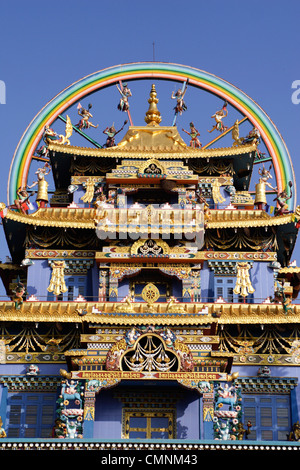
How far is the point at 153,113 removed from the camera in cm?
4725

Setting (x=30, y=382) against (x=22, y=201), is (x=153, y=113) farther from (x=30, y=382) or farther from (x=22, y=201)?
(x=30, y=382)

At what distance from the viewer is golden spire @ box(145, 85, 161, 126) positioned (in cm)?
4694

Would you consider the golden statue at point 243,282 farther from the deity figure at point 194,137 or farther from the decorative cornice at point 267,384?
the deity figure at point 194,137

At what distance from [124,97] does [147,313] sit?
19807mm

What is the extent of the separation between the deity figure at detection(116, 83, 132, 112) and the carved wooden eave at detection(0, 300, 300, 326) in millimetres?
16741

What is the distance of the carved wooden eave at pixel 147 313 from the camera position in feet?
107

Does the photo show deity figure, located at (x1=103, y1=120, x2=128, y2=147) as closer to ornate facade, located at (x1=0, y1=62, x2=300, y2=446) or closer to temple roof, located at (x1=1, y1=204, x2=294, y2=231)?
ornate facade, located at (x1=0, y1=62, x2=300, y2=446)

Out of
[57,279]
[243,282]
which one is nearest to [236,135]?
[243,282]

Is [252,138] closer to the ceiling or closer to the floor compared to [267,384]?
closer to the ceiling

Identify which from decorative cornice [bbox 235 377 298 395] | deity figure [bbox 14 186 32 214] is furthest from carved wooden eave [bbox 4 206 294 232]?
decorative cornice [bbox 235 377 298 395]

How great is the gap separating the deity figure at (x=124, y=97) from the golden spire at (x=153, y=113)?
1.86 meters

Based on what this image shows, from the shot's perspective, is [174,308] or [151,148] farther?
[151,148]
